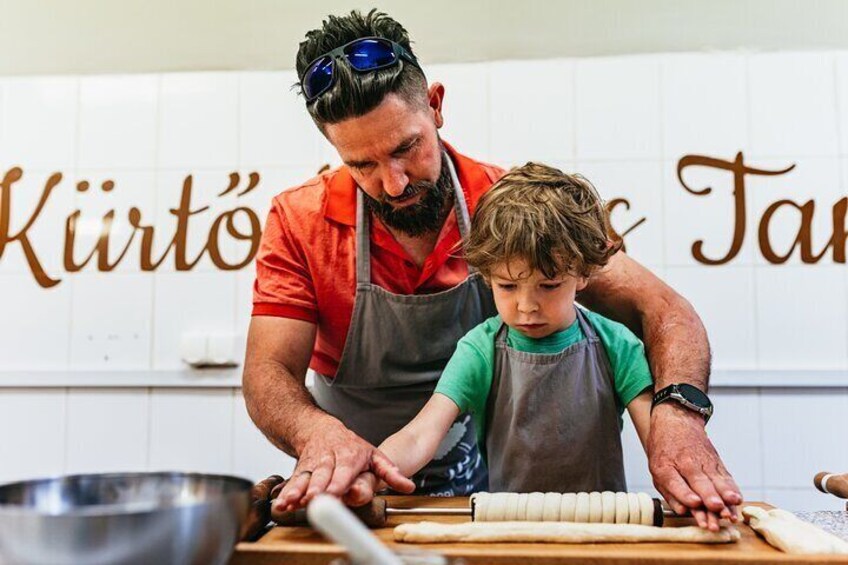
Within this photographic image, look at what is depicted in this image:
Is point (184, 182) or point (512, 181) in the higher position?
point (184, 182)

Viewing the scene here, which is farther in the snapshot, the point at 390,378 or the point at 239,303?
the point at 239,303

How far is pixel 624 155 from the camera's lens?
192cm

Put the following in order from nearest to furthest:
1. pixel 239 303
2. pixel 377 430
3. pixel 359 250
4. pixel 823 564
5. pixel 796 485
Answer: pixel 823 564
pixel 359 250
pixel 377 430
pixel 796 485
pixel 239 303

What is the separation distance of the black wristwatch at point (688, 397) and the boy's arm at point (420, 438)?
322 millimetres

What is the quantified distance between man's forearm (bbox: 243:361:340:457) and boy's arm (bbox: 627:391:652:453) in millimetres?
480

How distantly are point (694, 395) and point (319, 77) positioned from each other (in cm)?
78

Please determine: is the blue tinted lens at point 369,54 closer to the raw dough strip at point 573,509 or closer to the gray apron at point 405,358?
the gray apron at point 405,358

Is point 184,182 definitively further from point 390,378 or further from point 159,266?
point 390,378

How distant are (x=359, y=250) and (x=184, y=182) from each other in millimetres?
788

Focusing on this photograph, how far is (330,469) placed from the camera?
0.96 meters

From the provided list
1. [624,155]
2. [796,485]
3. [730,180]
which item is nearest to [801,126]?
[730,180]

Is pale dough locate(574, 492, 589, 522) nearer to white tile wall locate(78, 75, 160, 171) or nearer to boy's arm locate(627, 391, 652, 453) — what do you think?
boy's arm locate(627, 391, 652, 453)

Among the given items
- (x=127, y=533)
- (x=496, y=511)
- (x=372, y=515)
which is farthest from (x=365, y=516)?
(x=127, y=533)

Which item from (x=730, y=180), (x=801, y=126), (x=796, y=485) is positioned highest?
(x=801, y=126)
